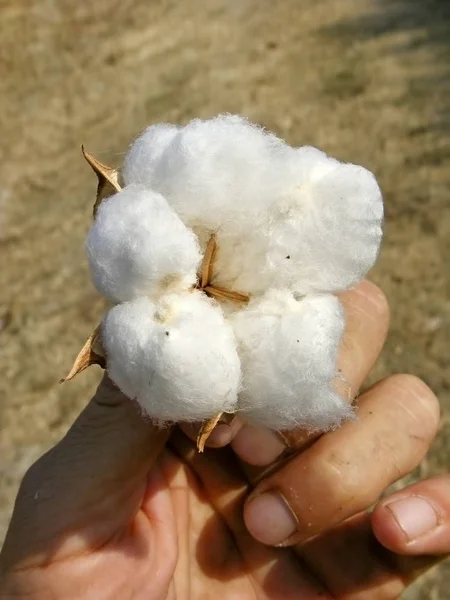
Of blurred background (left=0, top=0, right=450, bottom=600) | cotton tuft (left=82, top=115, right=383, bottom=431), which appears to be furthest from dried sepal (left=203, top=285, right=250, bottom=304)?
blurred background (left=0, top=0, right=450, bottom=600)

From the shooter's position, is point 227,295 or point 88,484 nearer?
point 227,295

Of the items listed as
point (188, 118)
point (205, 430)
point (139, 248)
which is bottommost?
point (188, 118)

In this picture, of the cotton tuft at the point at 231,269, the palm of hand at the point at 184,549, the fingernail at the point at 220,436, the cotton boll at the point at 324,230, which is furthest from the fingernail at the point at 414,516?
the cotton boll at the point at 324,230

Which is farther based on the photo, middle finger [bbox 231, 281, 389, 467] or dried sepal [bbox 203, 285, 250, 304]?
middle finger [bbox 231, 281, 389, 467]

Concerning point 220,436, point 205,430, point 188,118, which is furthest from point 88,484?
point 188,118

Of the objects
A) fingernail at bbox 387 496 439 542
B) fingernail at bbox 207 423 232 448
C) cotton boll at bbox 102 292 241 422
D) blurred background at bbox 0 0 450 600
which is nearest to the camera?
cotton boll at bbox 102 292 241 422

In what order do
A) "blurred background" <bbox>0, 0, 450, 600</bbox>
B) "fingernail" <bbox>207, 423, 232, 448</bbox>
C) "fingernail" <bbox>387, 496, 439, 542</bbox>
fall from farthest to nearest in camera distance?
1. "blurred background" <bbox>0, 0, 450, 600</bbox>
2. "fingernail" <bbox>387, 496, 439, 542</bbox>
3. "fingernail" <bbox>207, 423, 232, 448</bbox>

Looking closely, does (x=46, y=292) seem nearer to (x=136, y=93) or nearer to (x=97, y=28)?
(x=136, y=93)

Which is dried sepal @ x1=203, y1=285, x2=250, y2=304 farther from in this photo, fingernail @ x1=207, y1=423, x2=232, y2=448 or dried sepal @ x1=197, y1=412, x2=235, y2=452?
fingernail @ x1=207, y1=423, x2=232, y2=448

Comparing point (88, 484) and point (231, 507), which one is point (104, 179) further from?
point (231, 507)
